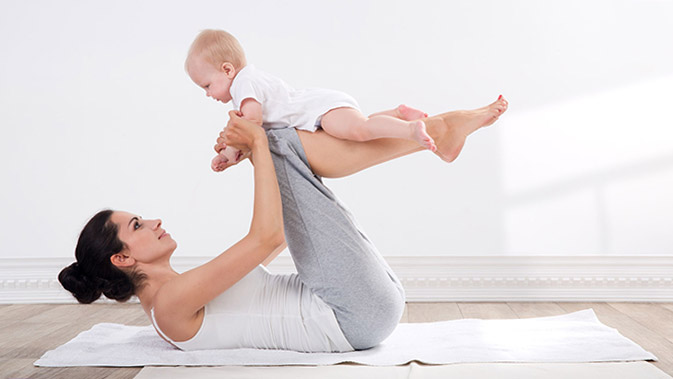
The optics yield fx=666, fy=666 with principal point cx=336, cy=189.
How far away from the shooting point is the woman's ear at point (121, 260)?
209 centimetres

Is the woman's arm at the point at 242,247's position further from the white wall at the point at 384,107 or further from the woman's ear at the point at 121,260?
the white wall at the point at 384,107

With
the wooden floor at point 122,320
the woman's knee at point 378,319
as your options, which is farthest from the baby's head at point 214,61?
the wooden floor at point 122,320

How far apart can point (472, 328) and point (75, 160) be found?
2.45 meters

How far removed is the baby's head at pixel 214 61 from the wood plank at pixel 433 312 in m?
1.47

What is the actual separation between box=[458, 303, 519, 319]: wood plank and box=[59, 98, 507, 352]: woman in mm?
1100

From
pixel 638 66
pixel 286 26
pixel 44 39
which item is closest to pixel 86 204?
pixel 44 39

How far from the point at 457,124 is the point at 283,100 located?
→ 53 cm

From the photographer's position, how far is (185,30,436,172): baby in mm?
1928

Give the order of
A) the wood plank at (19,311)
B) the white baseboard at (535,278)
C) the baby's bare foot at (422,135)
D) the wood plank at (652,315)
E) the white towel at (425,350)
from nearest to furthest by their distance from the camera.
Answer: the baby's bare foot at (422,135) < the white towel at (425,350) < the wood plank at (652,315) < the wood plank at (19,311) < the white baseboard at (535,278)

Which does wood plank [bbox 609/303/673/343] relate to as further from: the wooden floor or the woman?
the woman

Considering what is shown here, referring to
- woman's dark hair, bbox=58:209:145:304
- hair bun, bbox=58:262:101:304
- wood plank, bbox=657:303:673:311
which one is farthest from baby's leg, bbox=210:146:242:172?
wood plank, bbox=657:303:673:311

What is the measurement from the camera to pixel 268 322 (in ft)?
7.00

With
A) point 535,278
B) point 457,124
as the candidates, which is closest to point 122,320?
point 457,124

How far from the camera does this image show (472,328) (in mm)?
2506
